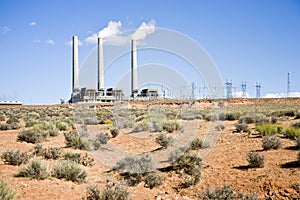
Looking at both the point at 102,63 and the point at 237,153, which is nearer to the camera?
the point at 237,153

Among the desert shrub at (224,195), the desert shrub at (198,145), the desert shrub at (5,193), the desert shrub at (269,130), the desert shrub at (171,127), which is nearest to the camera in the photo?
the desert shrub at (5,193)

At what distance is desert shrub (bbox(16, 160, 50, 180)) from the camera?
8867 mm

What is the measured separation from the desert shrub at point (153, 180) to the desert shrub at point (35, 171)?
2.75m

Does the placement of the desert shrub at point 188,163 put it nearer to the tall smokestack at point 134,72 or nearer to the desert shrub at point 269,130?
the desert shrub at point 269,130

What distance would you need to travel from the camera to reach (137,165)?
10.5 m

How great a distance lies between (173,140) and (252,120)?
9.13 m

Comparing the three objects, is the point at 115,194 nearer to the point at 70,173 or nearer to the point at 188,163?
the point at 70,173

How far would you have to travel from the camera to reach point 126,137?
19.0 meters

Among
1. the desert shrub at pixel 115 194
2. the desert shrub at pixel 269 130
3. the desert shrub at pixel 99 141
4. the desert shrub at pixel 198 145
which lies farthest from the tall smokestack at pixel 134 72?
the desert shrub at pixel 115 194

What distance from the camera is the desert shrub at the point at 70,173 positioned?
9188mm

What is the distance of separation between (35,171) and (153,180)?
3258 millimetres

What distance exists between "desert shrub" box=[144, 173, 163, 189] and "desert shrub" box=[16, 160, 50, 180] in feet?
9.03

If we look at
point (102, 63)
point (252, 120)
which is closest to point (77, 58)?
point (102, 63)

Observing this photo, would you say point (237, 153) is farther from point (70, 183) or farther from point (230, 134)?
point (70, 183)
